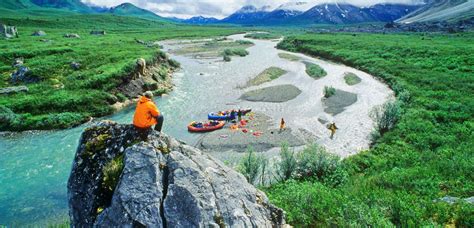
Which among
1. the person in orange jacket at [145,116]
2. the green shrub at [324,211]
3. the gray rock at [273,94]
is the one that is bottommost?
the gray rock at [273,94]

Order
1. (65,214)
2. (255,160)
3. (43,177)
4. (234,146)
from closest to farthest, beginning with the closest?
(65,214)
(255,160)
(43,177)
(234,146)

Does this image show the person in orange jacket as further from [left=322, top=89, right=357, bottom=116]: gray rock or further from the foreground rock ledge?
[left=322, top=89, right=357, bottom=116]: gray rock

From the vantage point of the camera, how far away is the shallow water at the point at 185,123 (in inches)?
1094

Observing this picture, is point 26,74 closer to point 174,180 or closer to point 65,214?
point 65,214

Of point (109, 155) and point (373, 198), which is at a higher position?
point (109, 155)

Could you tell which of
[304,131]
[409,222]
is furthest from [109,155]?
[304,131]

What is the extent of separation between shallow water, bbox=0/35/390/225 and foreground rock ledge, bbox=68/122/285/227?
1485cm

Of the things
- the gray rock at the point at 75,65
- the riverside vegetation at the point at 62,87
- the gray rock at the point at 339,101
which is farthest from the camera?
the gray rock at the point at 75,65

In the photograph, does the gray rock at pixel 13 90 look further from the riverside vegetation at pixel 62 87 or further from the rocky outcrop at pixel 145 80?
the rocky outcrop at pixel 145 80

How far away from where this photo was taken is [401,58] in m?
90.8

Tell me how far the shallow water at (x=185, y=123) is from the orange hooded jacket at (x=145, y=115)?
54.0 ft

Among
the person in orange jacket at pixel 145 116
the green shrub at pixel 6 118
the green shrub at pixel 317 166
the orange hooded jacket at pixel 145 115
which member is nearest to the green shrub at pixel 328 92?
the green shrub at pixel 317 166

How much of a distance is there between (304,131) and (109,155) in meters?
34.2

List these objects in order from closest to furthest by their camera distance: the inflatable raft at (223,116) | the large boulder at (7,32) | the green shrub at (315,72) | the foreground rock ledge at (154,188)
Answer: the foreground rock ledge at (154,188), the inflatable raft at (223,116), the green shrub at (315,72), the large boulder at (7,32)
